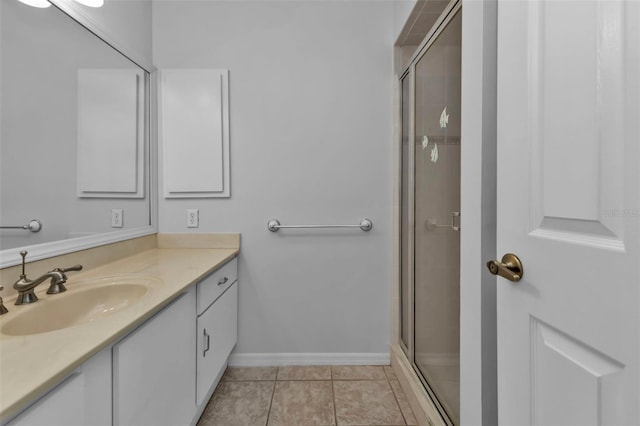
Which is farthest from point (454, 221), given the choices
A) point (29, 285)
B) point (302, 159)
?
point (29, 285)

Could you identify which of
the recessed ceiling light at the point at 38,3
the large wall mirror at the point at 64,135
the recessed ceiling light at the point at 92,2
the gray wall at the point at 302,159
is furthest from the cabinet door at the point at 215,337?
the recessed ceiling light at the point at 92,2

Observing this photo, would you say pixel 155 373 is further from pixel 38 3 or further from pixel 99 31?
pixel 99 31

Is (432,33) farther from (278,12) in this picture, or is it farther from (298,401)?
(298,401)

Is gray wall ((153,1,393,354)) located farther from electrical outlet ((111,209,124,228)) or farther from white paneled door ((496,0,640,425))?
white paneled door ((496,0,640,425))

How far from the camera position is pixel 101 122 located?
1.46 metres

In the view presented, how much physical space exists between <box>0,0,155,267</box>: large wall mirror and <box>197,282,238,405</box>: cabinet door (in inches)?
26.1

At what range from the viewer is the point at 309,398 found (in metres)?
1.62

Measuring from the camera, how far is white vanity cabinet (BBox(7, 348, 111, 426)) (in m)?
0.56

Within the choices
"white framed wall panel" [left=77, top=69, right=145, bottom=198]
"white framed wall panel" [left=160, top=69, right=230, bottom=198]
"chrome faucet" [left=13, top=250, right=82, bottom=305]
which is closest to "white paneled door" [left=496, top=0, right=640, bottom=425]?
"chrome faucet" [left=13, top=250, right=82, bottom=305]

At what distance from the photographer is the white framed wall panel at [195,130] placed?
1891mm

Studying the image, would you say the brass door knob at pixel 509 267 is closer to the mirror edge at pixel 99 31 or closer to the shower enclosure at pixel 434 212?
the shower enclosure at pixel 434 212

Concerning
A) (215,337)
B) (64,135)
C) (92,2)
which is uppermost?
(92,2)

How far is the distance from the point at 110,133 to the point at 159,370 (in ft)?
4.06

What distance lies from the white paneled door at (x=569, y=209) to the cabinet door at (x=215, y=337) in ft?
3.85
